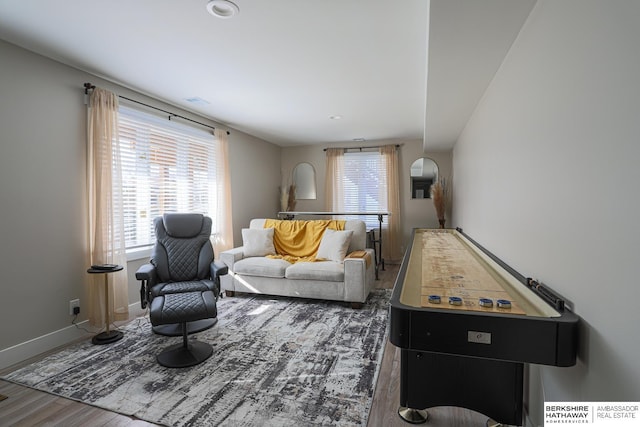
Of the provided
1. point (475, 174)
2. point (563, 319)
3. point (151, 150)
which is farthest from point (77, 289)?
point (475, 174)

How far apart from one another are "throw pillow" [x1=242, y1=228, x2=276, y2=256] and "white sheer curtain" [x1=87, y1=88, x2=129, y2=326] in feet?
4.90

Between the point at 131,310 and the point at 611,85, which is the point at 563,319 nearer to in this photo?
the point at 611,85

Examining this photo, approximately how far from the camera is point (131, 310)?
11.0ft

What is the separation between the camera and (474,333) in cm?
106

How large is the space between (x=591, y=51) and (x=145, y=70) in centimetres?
320

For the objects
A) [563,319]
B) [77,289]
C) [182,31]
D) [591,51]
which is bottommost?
[77,289]

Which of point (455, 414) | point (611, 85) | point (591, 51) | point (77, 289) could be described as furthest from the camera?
point (77, 289)

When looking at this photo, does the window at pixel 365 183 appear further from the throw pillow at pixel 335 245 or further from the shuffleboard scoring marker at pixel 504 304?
the shuffleboard scoring marker at pixel 504 304

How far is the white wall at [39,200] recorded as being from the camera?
2.35 metres

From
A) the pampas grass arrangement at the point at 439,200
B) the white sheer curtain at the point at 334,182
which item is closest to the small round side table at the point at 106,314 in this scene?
the white sheer curtain at the point at 334,182

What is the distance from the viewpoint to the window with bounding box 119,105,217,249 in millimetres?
3340

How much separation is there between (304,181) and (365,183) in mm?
1345

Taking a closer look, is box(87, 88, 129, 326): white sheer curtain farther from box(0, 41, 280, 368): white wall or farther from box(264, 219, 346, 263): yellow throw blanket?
box(264, 219, 346, 263): yellow throw blanket

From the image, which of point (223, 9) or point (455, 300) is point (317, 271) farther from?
point (223, 9)
